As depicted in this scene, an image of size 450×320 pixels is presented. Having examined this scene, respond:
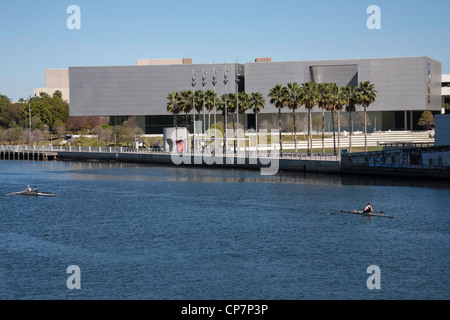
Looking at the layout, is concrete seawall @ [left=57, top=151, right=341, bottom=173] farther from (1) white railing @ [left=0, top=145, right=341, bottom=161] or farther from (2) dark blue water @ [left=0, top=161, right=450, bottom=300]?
(2) dark blue water @ [left=0, top=161, right=450, bottom=300]

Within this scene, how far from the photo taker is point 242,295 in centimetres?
3953

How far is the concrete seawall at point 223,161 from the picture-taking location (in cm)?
11050

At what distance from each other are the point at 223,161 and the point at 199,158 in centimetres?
892

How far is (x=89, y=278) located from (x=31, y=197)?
47.8 metres

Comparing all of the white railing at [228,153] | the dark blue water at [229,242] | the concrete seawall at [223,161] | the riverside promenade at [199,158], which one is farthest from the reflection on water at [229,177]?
the white railing at [228,153]

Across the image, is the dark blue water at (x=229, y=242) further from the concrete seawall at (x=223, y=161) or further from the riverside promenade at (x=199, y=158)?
the riverside promenade at (x=199, y=158)

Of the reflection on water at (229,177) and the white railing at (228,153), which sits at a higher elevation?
the white railing at (228,153)

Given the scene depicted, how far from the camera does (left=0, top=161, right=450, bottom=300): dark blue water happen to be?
41.1 m

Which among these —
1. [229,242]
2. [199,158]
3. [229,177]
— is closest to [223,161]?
[199,158]

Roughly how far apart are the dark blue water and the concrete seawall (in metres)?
13.5

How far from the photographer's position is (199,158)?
13600cm

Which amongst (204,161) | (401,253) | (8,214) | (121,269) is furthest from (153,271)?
(204,161)

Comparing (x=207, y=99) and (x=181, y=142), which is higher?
(x=207, y=99)

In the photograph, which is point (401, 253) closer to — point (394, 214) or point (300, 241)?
point (300, 241)
